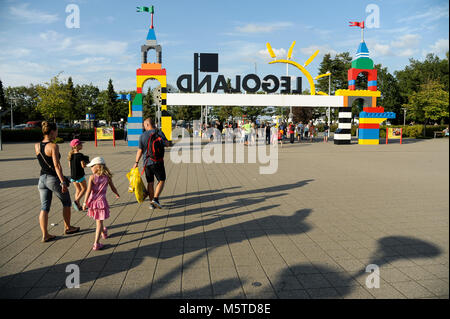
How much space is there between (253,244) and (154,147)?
2808mm

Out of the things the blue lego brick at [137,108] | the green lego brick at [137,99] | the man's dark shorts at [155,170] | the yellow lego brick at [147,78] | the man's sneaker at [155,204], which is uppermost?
the yellow lego brick at [147,78]

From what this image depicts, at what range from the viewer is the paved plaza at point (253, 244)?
2.37m

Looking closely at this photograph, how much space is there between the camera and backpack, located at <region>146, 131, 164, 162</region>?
6.18 meters

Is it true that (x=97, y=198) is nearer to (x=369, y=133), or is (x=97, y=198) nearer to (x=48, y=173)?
(x=48, y=173)

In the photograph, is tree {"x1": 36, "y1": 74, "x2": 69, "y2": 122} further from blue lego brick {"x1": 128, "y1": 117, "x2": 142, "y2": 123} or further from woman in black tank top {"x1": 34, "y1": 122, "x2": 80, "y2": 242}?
woman in black tank top {"x1": 34, "y1": 122, "x2": 80, "y2": 242}

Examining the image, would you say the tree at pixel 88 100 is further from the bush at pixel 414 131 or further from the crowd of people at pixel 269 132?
the bush at pixel 414 131

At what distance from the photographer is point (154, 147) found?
20.2 ft

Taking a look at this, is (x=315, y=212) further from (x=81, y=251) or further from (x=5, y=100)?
(x=5, y=100)

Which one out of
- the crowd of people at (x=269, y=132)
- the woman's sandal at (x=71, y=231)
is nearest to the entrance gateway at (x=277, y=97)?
the crowd of people at (x=269, y=132)

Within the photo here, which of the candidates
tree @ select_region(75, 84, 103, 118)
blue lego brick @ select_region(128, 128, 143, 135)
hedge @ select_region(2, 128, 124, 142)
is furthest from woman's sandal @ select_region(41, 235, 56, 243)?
tree @ select_region(75, 84, 103, 118)

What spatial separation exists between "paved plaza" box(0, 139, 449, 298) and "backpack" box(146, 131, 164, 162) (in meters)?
1.06

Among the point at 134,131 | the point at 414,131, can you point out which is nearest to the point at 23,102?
the point at 134,131

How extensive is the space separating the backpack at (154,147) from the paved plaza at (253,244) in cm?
106

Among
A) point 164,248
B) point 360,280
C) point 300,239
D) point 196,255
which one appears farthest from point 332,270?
point 164,248
